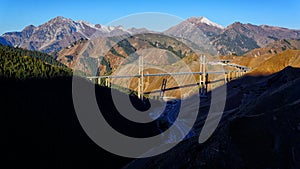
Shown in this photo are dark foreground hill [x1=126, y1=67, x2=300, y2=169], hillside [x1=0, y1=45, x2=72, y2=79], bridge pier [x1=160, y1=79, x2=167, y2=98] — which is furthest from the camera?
bridge pier [x1=160, y1=79, x2=167, y2=98]

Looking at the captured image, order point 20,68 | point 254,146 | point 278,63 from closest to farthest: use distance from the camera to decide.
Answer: point 254,146 → point 20,68 → point 278,63

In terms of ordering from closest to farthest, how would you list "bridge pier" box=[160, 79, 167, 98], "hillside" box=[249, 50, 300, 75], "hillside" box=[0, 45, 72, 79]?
"hillside" box=[0, 45, 72, 79] < "hillside" box=[249, 50, 300, 75] < "bridge pier" box=[160, 79, 167, 98]

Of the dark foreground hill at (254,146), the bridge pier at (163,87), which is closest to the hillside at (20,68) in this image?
the dark foreground hill at (254,146)

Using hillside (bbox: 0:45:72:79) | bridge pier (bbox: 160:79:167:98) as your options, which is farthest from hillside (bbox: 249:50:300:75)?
hillside (bbox: 0:45:72:79)

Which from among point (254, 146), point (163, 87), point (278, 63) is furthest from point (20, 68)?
point (163, 87)

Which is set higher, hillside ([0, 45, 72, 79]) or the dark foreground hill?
hillside ([0, 45, 72, 79])

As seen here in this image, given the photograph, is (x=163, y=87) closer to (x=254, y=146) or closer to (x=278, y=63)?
(x=278, y=63)

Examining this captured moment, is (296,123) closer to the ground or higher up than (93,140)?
higher up

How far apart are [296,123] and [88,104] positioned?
2907 centimetres

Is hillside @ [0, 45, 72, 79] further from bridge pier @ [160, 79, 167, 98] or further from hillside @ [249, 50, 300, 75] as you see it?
bridge pier @ [160, 79, 167, 98]

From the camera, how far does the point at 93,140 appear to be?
1645 inches

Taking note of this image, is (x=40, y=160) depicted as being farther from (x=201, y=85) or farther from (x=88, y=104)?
(x=201, y=85)

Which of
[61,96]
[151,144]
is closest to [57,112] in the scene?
[61,96]

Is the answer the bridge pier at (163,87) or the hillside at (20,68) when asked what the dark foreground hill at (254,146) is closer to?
the hillside at (20,68)
